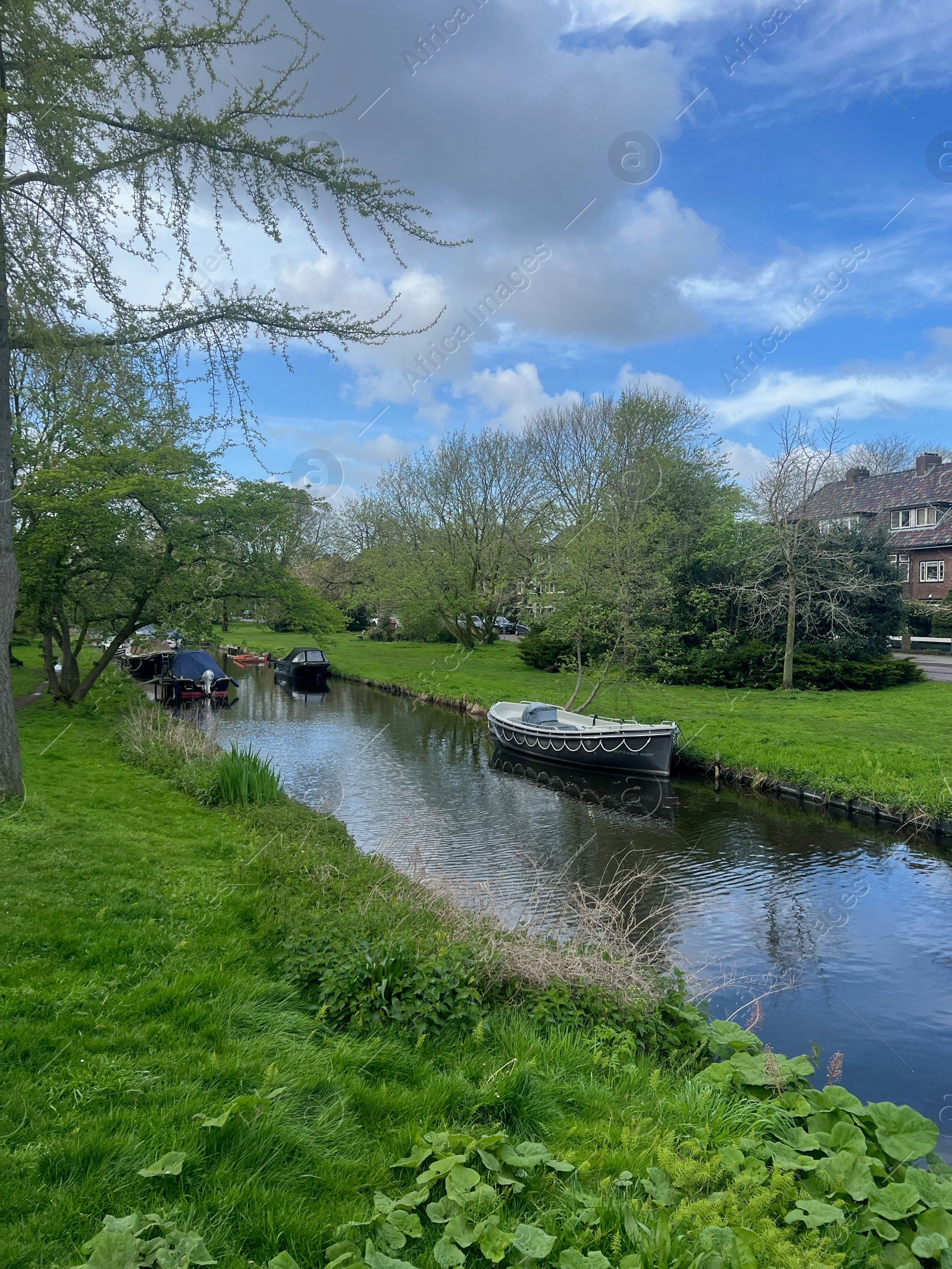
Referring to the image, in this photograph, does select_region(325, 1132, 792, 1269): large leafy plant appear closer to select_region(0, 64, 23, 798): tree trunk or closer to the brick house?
select_region(0, 64, 23, 798): tree trunk

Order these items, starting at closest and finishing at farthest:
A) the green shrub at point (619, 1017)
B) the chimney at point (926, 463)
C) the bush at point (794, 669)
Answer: the green shrub at point (619, 1017) < the bush at point (794, 669) < the chimney at point (926, 463)

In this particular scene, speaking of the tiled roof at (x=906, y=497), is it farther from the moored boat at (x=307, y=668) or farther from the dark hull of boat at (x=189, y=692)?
the dark hull of boat at (x=189, y=692)

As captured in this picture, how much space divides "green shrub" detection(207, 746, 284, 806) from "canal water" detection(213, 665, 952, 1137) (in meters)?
1.79

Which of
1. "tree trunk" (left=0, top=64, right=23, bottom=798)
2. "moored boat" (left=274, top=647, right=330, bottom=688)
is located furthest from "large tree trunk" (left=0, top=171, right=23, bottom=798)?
"moored boat" (left=274, top=647, right=330, bottom=688)

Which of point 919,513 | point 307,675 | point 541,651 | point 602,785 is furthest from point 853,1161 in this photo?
point 919,513

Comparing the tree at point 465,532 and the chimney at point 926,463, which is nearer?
the tree at point 465,532

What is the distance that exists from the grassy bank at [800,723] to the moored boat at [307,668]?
211cm

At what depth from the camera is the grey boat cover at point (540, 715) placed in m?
19.5

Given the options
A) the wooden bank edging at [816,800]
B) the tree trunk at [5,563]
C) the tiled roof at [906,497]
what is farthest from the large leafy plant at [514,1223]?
the tiled roof at [906,497]

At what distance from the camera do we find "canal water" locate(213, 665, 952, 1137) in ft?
23.5

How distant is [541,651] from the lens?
107 feet

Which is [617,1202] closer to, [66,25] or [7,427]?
[7,427]

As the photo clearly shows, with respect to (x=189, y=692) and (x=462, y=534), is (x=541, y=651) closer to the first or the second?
(x=462, y=534)

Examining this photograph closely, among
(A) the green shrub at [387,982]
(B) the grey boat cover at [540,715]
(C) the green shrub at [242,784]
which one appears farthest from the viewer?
(B) the grey boat cover at [540,715]
